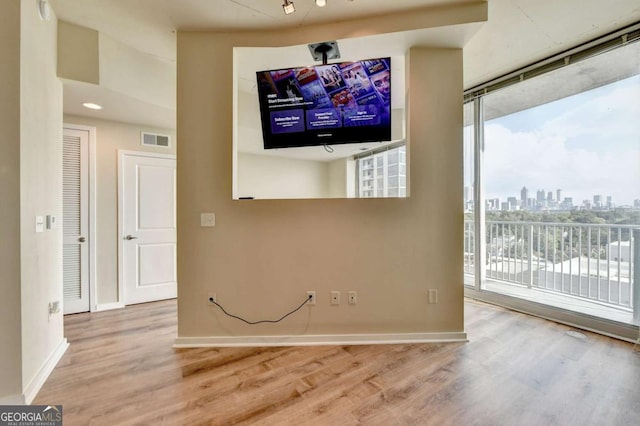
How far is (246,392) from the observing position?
1.73 m

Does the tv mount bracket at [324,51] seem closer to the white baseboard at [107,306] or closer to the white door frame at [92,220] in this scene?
the white door frame at [92,220]

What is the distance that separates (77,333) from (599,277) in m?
5.57

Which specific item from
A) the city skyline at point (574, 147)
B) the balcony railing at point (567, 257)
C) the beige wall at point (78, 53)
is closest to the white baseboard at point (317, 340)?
the balcony railing at point (567, 257)

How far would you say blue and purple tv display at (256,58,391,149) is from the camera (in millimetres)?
2518

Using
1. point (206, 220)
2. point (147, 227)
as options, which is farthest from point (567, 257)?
point (147, 227)

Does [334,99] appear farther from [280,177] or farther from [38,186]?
[280,177]

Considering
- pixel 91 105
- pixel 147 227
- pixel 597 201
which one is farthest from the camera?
pixel 147 227

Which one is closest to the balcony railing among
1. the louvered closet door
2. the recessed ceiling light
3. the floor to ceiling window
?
the floor to ceiling window

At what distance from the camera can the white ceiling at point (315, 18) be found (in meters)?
2.07

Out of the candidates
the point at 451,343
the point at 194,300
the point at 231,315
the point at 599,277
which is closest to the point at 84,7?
the point at 194,300

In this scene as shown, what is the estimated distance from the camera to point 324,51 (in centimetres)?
243

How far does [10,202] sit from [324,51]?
251cm

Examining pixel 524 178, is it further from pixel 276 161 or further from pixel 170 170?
pixel 170 170

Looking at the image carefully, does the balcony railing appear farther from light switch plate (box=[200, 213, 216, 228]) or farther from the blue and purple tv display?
light switch plate (box=[200, 213, 216, 228])
